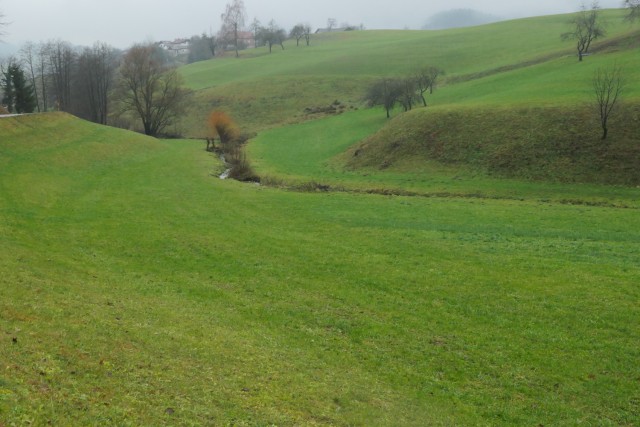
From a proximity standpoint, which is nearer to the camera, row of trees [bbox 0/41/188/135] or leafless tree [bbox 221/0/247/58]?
row of trees [bbox 0/41/188/135]

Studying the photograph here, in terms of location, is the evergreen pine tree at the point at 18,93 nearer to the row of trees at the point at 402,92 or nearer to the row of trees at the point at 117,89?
the row of trees at the point at 117,89

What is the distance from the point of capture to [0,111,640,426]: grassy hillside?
34.1 feet

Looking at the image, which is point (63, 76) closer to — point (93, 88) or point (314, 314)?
point (93, 88)

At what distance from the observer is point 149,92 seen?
3191 inches

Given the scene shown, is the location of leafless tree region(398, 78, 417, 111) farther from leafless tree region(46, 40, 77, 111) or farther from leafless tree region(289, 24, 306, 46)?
leafless tree region(289, 24, 306, 46)

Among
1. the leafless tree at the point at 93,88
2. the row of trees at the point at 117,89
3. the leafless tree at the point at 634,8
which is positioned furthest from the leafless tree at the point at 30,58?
the leafless tree at the point at 634,8

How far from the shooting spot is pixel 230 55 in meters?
182

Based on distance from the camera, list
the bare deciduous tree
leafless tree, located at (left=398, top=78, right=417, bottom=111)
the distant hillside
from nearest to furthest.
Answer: the distant hillside, leafless tree, located at (left=398, top=78, right=417, bottom=111), the bare deciduous tree

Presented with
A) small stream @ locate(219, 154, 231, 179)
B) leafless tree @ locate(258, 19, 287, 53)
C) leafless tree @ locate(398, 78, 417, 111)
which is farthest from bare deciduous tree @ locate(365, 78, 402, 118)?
leafless tree @ locate(258, 19, 287, 53)

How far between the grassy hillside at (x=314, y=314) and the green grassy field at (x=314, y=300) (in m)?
0.07

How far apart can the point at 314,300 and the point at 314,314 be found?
3.79ft

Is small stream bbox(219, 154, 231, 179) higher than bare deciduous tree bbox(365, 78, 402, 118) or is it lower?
lower

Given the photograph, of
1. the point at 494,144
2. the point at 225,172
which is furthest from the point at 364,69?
the point at 494,144

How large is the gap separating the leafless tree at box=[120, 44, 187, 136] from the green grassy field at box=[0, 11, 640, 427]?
41916 millimetres
